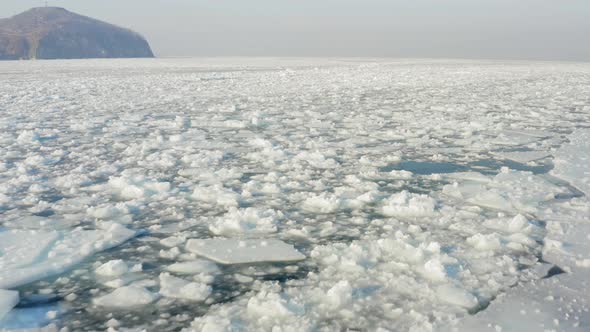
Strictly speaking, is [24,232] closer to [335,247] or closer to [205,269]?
[205,269]

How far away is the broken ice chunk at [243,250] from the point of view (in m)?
2.51

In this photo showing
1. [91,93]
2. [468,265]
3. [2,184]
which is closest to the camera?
[468,265]

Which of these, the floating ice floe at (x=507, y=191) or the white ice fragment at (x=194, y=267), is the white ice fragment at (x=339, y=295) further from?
the floating ice floe at (x=507, y=191)

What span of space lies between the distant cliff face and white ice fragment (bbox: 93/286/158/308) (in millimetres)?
108632

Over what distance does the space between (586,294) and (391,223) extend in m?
1.20

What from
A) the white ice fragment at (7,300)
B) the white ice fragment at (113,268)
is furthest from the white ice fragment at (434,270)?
the white ice fragment at (7,300)

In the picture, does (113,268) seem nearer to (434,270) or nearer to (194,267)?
(194,267)

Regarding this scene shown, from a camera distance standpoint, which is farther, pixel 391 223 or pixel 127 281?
pixel 391 223

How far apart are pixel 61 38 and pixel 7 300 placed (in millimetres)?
114662

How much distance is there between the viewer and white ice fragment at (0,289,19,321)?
1959 mm

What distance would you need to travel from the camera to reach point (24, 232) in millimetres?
2855

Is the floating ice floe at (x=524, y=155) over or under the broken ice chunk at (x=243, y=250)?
over

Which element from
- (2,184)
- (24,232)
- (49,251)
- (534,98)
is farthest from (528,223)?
(534,98)

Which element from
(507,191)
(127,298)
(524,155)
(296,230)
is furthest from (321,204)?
(524,155)
